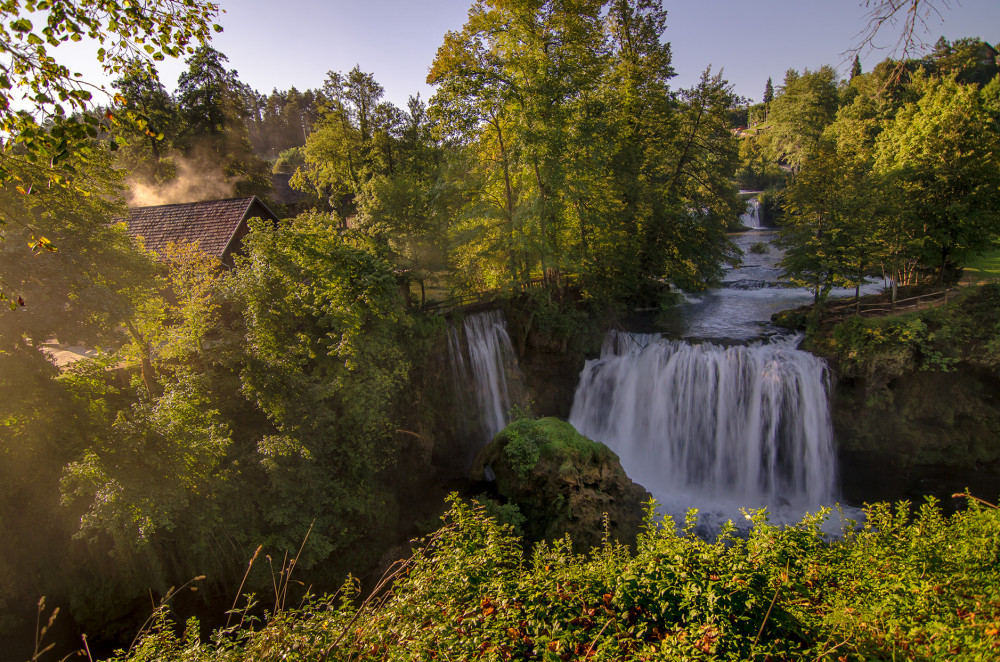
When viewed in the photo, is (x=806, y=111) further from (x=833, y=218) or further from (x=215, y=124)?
(x=215, y=124)

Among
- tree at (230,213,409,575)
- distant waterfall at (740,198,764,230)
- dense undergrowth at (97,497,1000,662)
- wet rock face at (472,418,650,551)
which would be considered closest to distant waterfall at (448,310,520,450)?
wet rock face at (472,418,650,551)

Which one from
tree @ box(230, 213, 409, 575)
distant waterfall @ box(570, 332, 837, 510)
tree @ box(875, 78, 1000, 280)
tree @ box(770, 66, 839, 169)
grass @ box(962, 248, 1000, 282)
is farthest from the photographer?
tree @ box(770, 66, 839, 169)

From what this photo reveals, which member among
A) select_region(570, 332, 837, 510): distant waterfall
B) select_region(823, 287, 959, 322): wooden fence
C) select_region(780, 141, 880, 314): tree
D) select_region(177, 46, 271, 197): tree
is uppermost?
select_region(177, 46, 271, 197): tree

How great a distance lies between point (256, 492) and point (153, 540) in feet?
7.41

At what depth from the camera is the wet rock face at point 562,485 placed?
41.1 ft

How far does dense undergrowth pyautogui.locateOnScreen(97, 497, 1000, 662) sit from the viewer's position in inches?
159

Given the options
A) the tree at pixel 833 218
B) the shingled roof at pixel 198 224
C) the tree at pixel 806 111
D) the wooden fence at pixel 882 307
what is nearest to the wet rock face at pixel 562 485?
the tree at pixel 833 218

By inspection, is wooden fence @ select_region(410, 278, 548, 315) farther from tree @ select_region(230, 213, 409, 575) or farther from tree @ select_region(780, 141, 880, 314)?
tree @ select_region(780, 141, 880, 314)

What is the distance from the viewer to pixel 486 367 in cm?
1897

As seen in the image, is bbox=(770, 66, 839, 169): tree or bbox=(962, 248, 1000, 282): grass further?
bbox=(770, 66, 839, 169): tree

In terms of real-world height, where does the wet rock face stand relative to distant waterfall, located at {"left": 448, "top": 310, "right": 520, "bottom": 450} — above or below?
below

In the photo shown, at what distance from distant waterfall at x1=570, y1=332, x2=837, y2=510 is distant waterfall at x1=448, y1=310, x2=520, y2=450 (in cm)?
426

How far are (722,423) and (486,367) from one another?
9552 mm

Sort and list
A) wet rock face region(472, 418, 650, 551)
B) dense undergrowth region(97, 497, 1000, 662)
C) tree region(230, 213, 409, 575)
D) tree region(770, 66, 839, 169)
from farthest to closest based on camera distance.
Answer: tree region(770, 66, 839, 169)
wet rock face region(472, 418, 650, 551)
tree region(230, 213, 409, 575)
dense undergrowth region(97, 497, 1000, 662)
